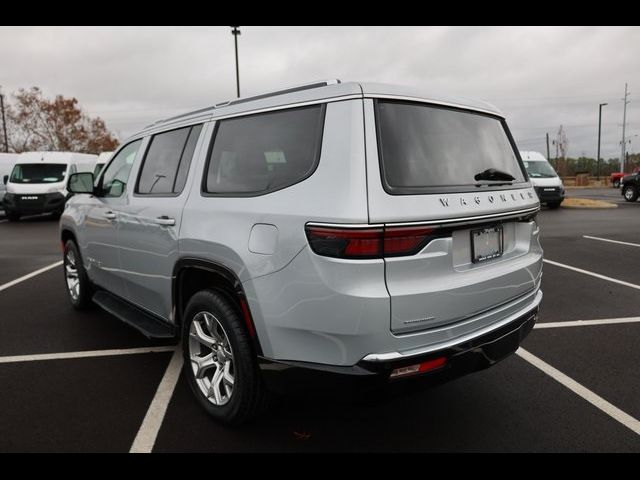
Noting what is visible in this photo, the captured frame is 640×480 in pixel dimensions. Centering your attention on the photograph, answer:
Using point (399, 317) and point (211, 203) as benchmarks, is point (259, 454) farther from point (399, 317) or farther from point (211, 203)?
point (211, 203)

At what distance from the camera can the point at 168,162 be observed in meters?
3.42

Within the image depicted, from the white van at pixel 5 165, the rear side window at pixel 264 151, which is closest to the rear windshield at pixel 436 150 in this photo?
the rear side window at pixel 264 151

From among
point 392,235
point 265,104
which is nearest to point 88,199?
point 265,104

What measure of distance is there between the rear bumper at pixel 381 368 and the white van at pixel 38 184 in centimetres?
1604

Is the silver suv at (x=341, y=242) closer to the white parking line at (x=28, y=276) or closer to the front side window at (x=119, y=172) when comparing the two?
the front side window at (x=119, y=172)

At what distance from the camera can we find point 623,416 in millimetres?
2891

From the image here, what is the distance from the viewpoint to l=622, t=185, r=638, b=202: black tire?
843 inches

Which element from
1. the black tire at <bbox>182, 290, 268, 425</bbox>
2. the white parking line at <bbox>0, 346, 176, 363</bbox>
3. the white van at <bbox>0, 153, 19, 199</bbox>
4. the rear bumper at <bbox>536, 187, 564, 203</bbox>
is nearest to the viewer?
the black tire at <bbox>182, 290, 268, 425</bbox>

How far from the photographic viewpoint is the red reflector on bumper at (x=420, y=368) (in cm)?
218

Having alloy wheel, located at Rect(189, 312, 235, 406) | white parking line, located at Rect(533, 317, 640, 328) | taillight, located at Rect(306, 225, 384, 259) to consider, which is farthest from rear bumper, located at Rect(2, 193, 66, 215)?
taillight, located at Rect(306, 225, 384, 259)

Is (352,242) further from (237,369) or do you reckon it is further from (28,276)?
(28,276)

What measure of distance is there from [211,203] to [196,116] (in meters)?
0.78

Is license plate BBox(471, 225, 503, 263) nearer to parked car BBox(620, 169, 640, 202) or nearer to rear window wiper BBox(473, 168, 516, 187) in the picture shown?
rear window wiper BBox(473, 168, 516, 187)

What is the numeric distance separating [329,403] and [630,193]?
23625 millimetres
